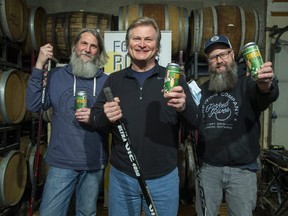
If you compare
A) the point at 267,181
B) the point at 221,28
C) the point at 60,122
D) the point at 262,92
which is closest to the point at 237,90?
the point at 262,92

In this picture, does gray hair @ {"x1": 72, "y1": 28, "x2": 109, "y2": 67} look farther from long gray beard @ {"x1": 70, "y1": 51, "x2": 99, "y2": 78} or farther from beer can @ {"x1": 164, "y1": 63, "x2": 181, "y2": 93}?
beer can @ {"x1": 164, "y1": 63, "x2": 181, "y2": 93}

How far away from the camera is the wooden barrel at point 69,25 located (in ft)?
13.3

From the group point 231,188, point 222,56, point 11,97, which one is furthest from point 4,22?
point 231,188

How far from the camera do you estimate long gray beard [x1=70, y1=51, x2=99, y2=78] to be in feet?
7.06

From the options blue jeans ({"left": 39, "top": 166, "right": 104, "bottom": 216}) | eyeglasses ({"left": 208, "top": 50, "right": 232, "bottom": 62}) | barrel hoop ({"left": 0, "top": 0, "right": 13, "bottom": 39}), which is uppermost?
barrel hoop ({"left": 0, "top": 0, "right": 13, "bottom": 39})

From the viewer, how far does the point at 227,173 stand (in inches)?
82.1

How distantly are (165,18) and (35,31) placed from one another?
1.92 metres

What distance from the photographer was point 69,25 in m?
4.06

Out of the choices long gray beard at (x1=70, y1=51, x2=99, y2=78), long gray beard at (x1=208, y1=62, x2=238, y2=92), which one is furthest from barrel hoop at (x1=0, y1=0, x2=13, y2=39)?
long gray beard at (x1=208, y1=62, x2=238, y2=92)

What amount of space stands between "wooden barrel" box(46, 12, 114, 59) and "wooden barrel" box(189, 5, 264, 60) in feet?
4.08

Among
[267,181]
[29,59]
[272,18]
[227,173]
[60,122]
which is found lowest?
[267,181]

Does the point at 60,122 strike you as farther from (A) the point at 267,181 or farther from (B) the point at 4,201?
(A) the point at 267,181

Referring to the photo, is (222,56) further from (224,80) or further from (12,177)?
(12,177)

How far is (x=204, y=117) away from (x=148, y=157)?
711 millimetres
